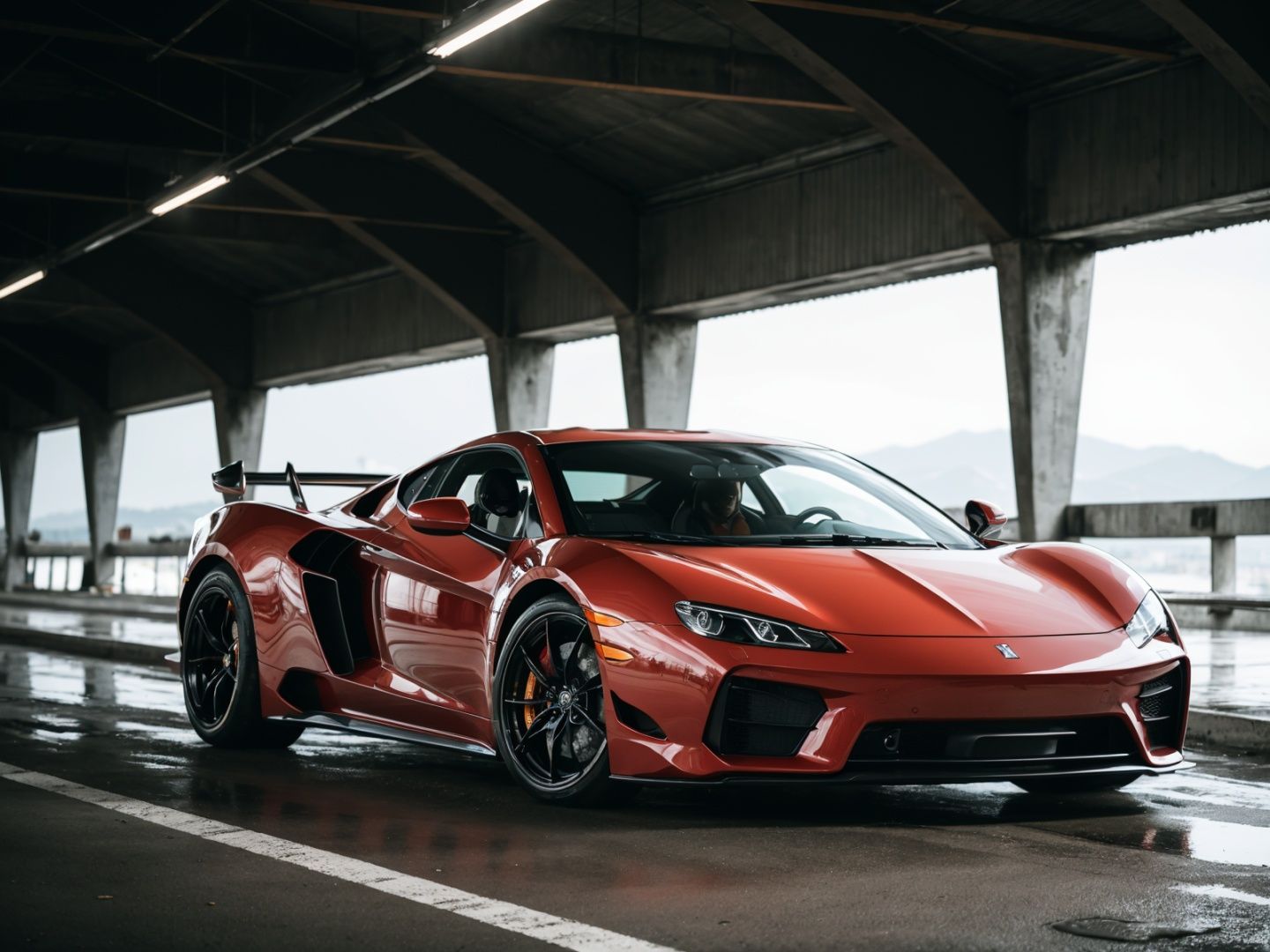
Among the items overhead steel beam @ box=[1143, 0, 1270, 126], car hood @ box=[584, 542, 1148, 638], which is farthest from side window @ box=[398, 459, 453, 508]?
overhead steel beam @ box=[1143, 0, 1270, 126]

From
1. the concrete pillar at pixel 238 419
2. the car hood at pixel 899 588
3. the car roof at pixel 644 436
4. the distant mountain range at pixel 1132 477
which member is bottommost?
the car hood at pixel 899 588

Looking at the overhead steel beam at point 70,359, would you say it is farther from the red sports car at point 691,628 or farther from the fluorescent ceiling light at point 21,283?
the red sports car at point 691,628

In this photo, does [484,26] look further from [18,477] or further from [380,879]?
[18,477]

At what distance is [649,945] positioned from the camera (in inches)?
150

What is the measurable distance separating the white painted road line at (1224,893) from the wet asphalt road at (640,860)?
12mm

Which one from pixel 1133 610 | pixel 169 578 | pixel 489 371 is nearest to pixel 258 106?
pixel 489 371

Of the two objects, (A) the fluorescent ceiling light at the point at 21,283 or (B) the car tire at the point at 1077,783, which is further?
(A) the fluorescent ceiling light at the point at 21,283

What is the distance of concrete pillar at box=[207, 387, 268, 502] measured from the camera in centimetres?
3472

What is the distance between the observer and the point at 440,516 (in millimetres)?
6332

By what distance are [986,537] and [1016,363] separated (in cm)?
1167

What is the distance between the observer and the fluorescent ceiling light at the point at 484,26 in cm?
1342

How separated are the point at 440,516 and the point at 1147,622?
2555mm

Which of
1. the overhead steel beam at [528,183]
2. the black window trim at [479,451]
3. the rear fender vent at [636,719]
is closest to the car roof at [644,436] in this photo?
the black window trim at [479,451]

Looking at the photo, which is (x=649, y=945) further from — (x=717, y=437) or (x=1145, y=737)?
(x=717, y=437)
